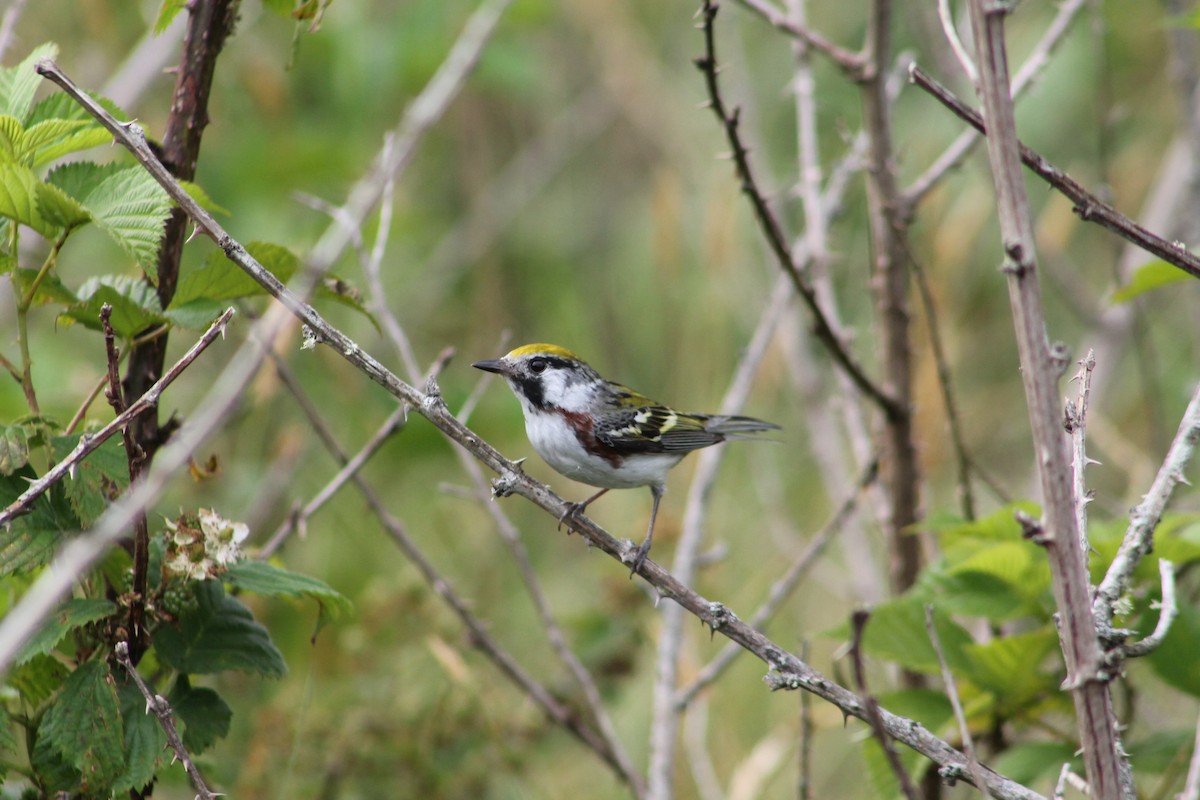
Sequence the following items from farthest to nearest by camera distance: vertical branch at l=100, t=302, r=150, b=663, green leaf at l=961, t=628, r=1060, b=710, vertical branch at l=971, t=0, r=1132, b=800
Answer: green leaf at l=961, t=628, r=1060, b=710 → vertical branch at l=100, t=302, r=150, b=663 → vertical branch at l=971, t=0, r=1132, b=800

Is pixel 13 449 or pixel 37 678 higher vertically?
pixel 13 449

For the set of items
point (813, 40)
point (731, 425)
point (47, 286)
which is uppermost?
point (813, 40)

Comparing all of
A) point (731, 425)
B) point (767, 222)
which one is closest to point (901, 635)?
point (767, 222)

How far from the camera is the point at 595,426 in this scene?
158 inches

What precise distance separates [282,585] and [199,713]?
1.11 feet

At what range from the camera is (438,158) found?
7.90 metres

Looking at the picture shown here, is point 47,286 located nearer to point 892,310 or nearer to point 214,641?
point 214,641

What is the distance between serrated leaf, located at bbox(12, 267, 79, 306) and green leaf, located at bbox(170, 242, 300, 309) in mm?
226

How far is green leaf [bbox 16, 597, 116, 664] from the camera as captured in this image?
81.4 inches

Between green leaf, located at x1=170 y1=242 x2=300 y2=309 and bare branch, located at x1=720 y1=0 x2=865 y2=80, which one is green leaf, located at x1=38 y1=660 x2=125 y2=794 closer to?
green leaf, located at x1=170 y1=242 x2=300 y2=309

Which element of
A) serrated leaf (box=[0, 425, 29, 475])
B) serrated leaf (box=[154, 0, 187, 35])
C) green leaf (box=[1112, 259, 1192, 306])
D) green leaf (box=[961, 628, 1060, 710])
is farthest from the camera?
green leaf (box=[961, 628, 1060, 710])

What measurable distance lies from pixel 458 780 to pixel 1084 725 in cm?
312

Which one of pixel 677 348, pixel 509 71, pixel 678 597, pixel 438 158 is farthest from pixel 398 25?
pixel 678 597

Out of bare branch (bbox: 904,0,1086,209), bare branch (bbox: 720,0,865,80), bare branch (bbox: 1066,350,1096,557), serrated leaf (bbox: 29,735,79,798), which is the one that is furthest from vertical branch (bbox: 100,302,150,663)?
bare branch (bbox: 904,0,1086,209)
